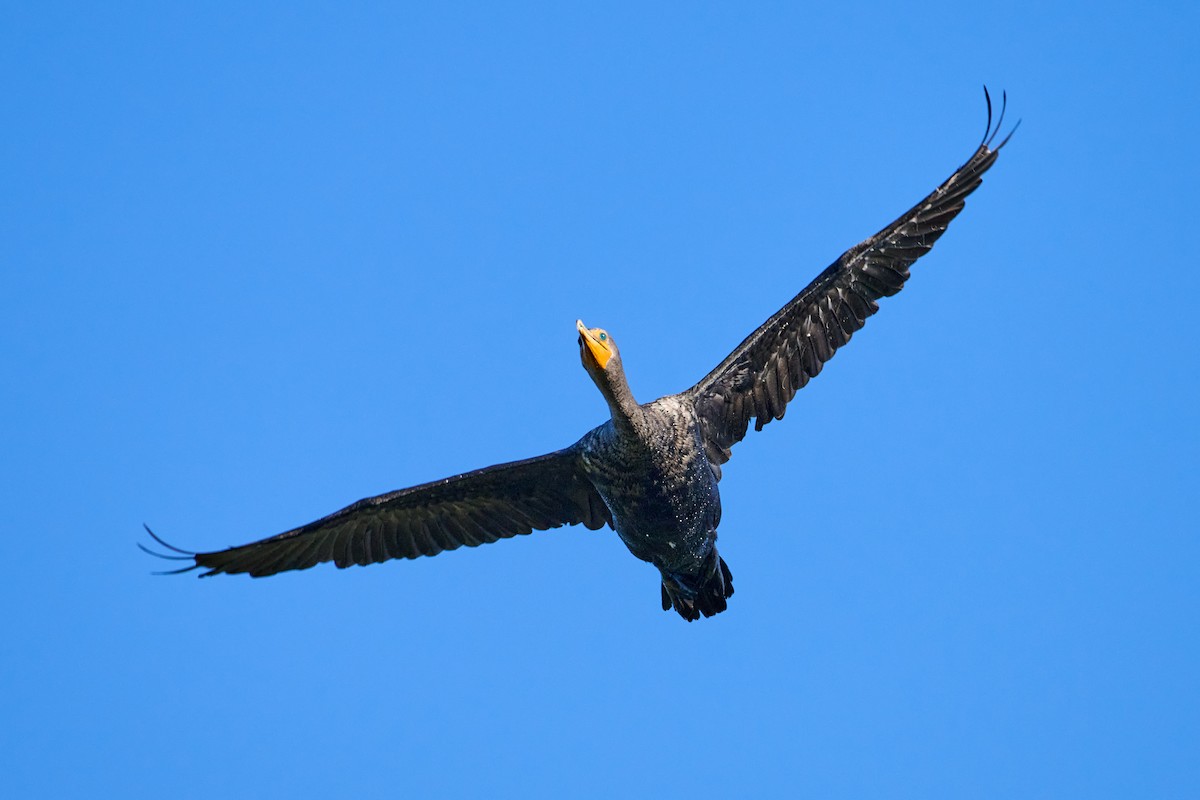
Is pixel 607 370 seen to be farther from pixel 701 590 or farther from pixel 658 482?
pixel 701 590

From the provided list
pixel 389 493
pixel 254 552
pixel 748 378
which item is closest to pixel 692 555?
pixel 748 378

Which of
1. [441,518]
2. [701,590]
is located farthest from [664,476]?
[441,518]

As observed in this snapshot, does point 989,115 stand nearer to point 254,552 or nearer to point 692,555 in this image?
point 692,555

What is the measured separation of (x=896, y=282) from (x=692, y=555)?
3841mm

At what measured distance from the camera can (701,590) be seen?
55.8 feet

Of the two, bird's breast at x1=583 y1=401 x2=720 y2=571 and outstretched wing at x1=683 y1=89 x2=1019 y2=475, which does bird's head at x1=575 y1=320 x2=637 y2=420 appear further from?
outstretched wing at x1=683 y1=89 x2=1019 y2=475

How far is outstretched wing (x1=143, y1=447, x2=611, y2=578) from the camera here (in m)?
17.0

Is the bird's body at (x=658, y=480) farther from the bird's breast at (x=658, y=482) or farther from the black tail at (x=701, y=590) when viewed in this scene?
the black tail at (x=701, y=590)

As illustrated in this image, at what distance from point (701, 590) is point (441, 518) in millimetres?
3195

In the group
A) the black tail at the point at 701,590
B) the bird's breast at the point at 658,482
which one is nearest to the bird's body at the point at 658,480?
the bird's breast at the point at 658,482

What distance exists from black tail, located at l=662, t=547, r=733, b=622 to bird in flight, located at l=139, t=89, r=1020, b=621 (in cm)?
1

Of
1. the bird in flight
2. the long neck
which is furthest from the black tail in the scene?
the long neck

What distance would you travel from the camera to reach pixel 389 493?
55.7ft

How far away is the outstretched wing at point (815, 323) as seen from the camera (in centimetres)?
1656
